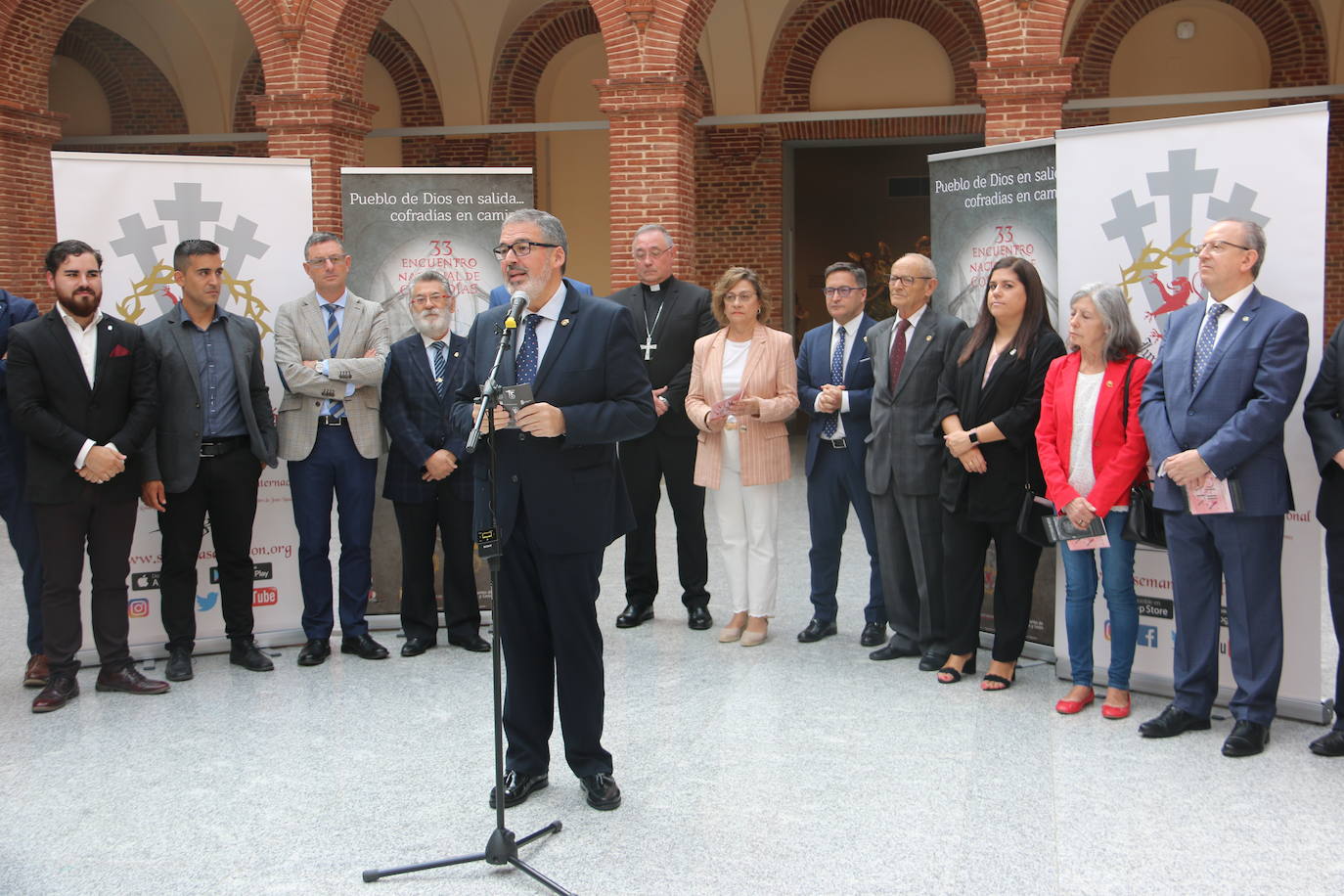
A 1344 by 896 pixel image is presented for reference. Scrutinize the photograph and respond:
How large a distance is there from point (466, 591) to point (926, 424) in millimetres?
2341

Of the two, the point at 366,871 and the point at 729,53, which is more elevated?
the point at 729,53

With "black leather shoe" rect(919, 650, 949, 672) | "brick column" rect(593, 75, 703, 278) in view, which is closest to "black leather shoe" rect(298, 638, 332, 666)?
"black leather shoe" rect(919, 650, 949, 672)

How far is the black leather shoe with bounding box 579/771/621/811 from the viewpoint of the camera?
147 inches

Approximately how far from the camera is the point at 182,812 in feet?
12.5

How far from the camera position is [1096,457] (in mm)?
4559

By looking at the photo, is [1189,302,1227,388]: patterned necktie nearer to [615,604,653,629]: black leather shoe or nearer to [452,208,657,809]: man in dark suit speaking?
[452,208,657,809]: man in dark suit speaking

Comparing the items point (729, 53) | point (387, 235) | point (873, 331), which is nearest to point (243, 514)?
point (387, 235)

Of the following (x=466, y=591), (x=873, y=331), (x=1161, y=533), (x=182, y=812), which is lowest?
(x=182, y=812)

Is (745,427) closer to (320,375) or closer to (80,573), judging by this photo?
(320,375)

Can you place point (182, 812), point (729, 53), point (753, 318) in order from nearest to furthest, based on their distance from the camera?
point (182, 812), point (753, 318), point (729, 53)

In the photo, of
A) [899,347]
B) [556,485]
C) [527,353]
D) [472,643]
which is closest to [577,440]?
[556,485]

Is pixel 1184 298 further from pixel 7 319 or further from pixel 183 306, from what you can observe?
pixel 7 319

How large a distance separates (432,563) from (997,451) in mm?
2713

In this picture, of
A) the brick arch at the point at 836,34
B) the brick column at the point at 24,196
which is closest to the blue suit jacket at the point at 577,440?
the brick column at the point at 24,196
